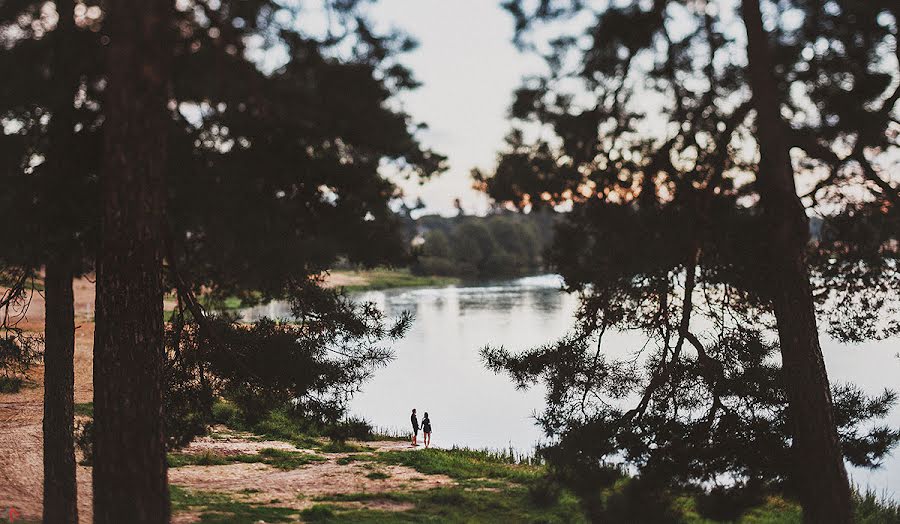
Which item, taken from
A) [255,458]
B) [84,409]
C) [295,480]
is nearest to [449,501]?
[295,480]

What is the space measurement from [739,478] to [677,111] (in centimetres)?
415

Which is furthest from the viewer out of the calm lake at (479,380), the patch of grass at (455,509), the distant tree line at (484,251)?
the distant tree line at (484,251)

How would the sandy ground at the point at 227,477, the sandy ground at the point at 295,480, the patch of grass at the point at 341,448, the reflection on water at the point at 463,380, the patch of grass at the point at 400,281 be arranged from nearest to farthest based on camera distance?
the sandy ground at the point at 227,477 < the sandy ground at the point at 295,480 < the patch of grass at the point at 341,448 < the reflection on water at the point at 463,380 < the patch of grass at the point at 400,281

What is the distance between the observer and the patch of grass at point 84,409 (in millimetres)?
18219

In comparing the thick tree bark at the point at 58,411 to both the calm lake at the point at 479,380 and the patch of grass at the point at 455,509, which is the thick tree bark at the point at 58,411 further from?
the calm lake at the point at 479,380

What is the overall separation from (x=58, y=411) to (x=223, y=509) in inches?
142

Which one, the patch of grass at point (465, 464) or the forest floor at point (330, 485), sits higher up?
the forest floor at point (330, 485)

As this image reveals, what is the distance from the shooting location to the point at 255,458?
16234 millimetres

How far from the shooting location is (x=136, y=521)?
533 cm

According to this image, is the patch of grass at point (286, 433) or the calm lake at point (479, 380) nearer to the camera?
the patch of grass at point (286, 433)

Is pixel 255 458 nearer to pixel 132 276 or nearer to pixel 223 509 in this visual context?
pixel 223 509

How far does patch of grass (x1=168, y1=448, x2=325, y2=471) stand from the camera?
15211mm

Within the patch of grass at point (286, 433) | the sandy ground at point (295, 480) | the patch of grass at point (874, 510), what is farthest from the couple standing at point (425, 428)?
the patch of grass at point (874, 510)

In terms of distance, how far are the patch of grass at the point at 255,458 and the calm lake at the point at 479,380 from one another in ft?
9.26
